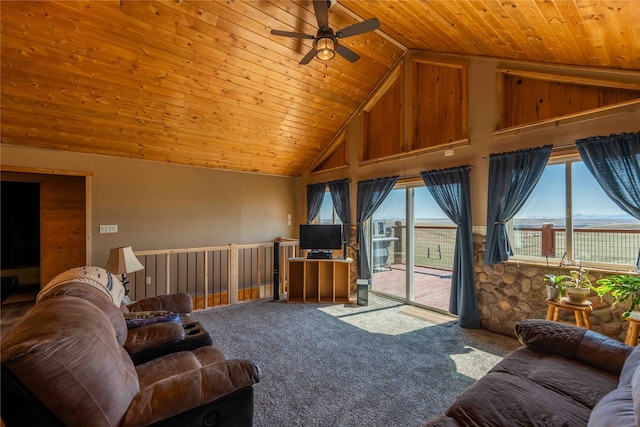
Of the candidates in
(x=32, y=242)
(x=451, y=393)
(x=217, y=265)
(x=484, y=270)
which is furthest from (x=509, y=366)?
(x=32, y=242)

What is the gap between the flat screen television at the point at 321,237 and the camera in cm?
514

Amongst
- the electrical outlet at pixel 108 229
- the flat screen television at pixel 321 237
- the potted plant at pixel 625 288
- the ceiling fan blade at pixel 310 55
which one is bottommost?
the potted plant at pixel 625 288

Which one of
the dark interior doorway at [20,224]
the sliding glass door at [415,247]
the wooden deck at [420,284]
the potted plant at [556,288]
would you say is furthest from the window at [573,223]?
the dark interior doorway at [20,224]

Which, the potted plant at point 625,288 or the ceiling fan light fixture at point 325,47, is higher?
the ceiling fan light fixture at point 325,47

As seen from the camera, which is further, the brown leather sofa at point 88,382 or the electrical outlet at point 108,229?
the electrical outlet at point 108,229

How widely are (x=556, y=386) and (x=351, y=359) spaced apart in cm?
172

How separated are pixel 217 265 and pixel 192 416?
4.86m

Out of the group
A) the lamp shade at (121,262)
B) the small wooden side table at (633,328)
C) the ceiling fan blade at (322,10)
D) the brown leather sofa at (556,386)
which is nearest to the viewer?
the brown leather sofa at (556,386)

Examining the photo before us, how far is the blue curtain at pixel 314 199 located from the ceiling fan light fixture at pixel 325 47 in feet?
11.2

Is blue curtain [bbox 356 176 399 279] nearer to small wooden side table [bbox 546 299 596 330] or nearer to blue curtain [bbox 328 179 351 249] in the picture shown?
blue curtain [bbox 328 179 351 249]

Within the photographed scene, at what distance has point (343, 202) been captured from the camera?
227 inches

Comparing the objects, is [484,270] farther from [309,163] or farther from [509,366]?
[309,163]

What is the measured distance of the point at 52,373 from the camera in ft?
3.61

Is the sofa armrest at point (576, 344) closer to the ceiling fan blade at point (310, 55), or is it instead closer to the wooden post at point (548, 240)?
the wooden post at point (548, 240)
